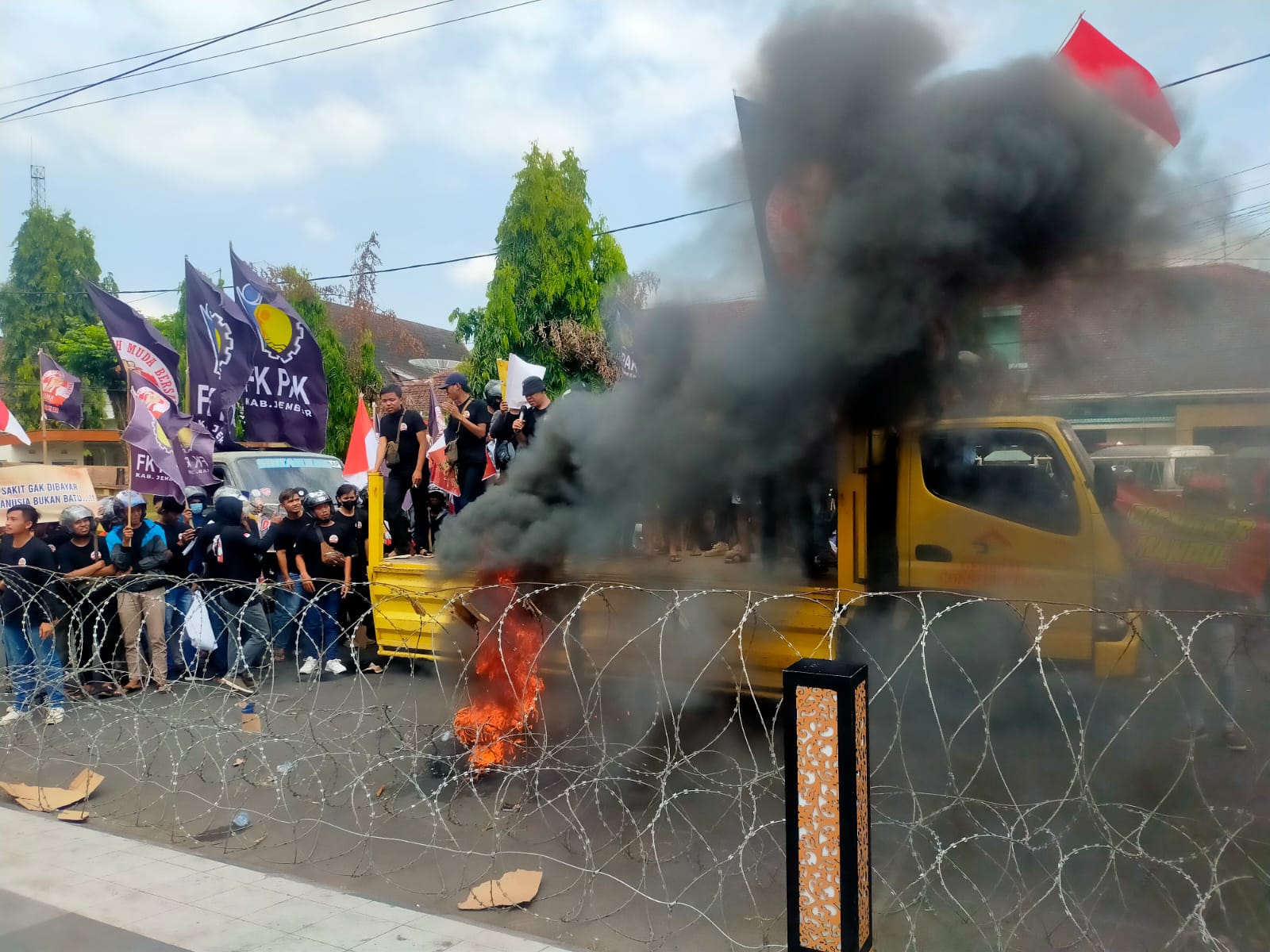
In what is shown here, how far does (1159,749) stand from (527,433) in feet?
16.8

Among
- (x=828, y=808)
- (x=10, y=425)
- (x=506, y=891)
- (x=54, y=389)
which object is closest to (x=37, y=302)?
(x=54, y=389)

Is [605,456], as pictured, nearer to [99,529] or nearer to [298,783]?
[298,783]

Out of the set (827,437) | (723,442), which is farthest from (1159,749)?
(723,442)

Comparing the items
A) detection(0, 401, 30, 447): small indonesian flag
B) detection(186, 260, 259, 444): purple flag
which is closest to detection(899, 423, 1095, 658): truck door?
detection(186, 260, 259, 444): purple flag

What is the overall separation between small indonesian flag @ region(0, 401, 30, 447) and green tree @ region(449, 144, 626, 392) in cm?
803

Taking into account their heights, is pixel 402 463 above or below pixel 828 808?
above

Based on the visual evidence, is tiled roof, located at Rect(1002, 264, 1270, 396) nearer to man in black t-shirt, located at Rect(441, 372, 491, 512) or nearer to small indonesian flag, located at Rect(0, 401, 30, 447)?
man in black t-shirt, located at Rect(441, 372, 491, 512)

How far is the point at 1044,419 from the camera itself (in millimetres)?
5910

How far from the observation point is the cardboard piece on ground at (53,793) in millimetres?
5953

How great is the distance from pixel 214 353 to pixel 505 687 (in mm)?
6998

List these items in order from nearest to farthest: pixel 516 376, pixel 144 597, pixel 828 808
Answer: pixel 828 808
pixel 144 597
pixel 516 376

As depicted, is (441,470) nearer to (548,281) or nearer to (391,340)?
(548,281)

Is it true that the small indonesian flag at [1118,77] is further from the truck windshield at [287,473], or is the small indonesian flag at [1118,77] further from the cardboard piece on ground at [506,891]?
the truck windshield at [287,473]

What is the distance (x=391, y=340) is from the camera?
30.1 metres
